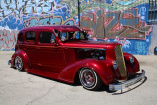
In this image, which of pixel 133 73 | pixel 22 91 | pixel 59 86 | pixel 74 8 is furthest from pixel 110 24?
pixel 22 91

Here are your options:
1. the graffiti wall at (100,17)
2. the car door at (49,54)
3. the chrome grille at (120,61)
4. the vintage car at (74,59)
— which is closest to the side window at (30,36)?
the vintage car at (74,59)

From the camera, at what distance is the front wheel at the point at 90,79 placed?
4.30 metres

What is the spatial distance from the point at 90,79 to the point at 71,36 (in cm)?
169

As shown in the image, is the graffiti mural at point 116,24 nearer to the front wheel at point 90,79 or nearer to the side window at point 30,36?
the side window at point 30,36

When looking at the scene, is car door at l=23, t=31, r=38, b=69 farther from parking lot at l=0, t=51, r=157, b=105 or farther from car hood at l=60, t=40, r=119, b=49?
car hood at l=60, t=40, r=119, b=49

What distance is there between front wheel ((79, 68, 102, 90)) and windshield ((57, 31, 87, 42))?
1.26m

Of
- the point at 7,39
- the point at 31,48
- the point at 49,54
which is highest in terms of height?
the point at 7,39

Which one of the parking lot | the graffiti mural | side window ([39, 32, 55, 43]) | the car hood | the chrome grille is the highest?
the graffiti mural

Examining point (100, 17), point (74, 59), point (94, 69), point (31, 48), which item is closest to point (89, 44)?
point (74, 59)

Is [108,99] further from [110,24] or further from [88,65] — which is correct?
[110,24]

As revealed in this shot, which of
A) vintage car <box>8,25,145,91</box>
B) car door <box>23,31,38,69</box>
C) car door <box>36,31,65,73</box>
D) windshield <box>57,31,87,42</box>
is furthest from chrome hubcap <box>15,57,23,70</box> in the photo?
windshield <box>57,31,87,42</box>

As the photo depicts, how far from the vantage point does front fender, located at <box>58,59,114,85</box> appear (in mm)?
4133

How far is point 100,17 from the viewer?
33.9 feet

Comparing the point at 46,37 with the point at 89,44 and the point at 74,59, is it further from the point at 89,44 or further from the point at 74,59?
the point at 89,44
